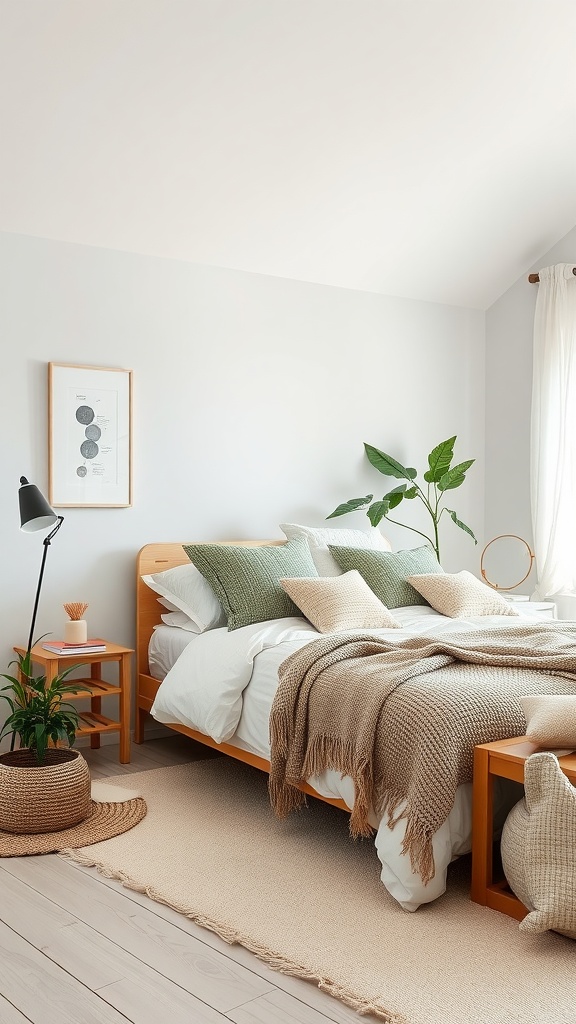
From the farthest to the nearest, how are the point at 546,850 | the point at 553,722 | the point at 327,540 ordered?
1. the point at 327,540
2. the point at 553,722
3. the point at 546,850

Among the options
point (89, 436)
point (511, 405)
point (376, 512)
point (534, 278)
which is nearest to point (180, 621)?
point (89, 436)

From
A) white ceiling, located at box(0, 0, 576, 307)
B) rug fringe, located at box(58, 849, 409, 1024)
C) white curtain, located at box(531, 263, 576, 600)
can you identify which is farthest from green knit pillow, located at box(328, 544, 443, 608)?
rug fringe, located at box(58, 849, 409, 1024)

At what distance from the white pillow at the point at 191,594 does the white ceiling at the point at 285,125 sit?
154 centimetres

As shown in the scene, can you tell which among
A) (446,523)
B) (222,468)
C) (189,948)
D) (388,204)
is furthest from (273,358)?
(189,948)

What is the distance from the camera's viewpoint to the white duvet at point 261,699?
8.38ft

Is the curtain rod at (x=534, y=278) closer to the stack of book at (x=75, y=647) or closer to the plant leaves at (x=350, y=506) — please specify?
the plant leaves at (x=350, y=506)

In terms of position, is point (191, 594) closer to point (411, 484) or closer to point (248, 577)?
point (248, 577)

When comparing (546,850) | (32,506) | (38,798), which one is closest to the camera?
(546,850)

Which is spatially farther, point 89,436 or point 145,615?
point 145,615

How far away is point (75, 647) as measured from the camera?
3.88 m

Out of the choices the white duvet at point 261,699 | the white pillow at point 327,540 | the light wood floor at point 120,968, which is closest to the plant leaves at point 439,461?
the white pillow at point 327,540

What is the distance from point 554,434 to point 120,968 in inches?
162

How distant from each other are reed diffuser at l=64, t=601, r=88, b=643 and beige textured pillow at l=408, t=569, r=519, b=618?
59.0 inches

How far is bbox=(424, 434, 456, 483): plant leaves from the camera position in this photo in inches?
205
